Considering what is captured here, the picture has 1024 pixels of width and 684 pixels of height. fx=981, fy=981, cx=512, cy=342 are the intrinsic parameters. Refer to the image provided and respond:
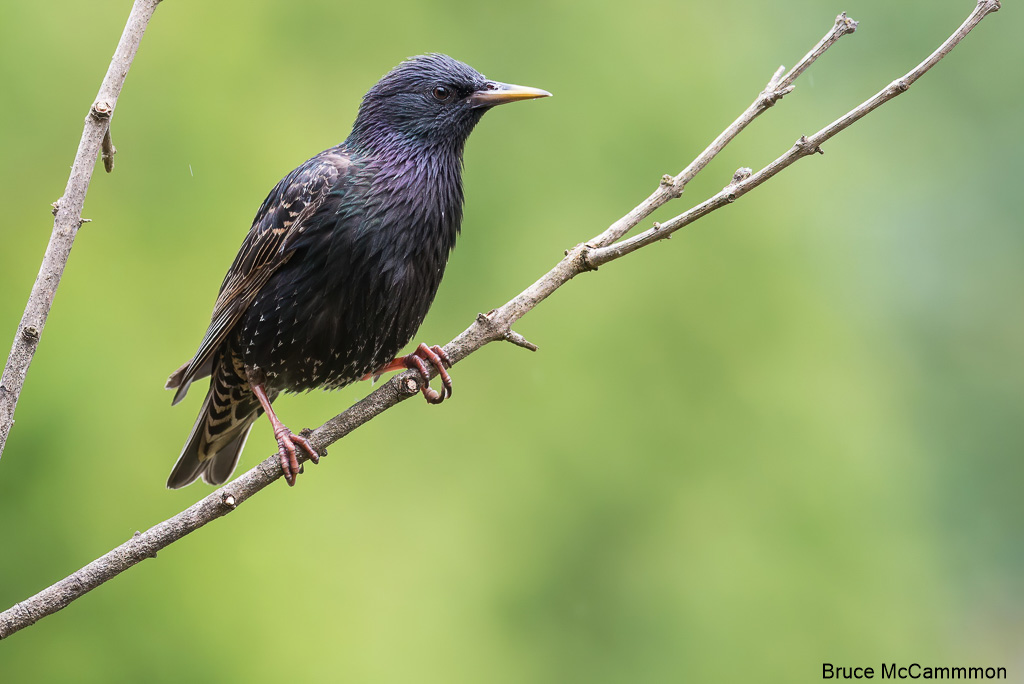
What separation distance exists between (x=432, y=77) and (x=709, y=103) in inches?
→ 123

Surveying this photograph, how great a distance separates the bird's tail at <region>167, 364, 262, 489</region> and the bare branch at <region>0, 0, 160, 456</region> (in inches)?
54.1

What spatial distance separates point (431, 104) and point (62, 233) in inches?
60.6

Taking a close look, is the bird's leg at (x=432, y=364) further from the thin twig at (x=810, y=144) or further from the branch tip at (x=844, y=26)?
the branch tip at (x=844, y=26)

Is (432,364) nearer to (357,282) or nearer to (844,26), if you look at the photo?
(357,282)

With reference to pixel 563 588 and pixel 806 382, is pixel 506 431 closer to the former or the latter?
pixel 563 588

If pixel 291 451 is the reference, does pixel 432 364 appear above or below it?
above

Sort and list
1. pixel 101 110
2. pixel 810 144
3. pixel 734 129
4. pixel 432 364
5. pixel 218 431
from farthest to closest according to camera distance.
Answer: pixel 218 431 < pixel 432 364 < pixel 734 129 < pixel 810 144 < pixel 101 110

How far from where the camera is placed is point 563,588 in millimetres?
5191

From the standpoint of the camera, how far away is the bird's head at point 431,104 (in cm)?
317

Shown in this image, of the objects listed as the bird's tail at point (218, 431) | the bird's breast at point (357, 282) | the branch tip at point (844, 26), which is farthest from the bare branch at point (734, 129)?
the bird's tail at point (218, 431)

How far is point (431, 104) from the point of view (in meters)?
3.21

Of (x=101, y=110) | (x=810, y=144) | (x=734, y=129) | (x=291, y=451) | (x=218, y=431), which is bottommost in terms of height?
(x=291, y=451)

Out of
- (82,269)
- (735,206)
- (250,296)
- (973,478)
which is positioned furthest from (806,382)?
(82,269)

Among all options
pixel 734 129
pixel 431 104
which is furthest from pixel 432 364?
pixel 734 129
